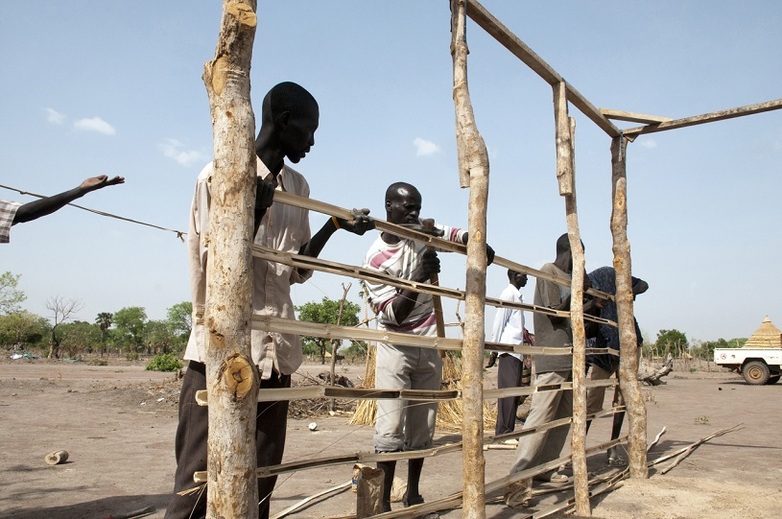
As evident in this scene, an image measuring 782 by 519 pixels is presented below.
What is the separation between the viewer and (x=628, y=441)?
499 centimetres

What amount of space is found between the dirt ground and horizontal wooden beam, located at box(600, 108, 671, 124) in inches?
121

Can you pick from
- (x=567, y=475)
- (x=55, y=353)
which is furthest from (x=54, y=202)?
(x=55, y=353)

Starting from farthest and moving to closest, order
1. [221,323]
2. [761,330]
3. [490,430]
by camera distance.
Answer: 1. [761,330]
2. [490,430]
3. [221,323]

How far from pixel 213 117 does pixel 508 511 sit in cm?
311

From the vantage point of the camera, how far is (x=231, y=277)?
1892 mm

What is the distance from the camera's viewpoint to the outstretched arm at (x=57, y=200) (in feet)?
9.05

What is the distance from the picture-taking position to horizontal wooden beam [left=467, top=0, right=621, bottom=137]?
3.73 metres

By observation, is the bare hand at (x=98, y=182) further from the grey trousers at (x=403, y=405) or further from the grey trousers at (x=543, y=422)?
the grey trousers at (x=543, y=422)

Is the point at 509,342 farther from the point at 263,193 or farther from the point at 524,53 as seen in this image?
the point at 263,193

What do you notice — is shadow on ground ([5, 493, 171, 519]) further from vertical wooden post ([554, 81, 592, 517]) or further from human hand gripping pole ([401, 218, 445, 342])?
vertical wooden post ([554, 81, 592, 517])

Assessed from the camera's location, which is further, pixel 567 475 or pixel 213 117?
pixel 567 475

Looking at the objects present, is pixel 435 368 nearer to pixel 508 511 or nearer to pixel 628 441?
pixel 508 511

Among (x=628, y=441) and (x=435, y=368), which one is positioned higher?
(x=435, y=368)

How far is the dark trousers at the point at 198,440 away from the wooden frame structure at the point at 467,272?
0.14m
